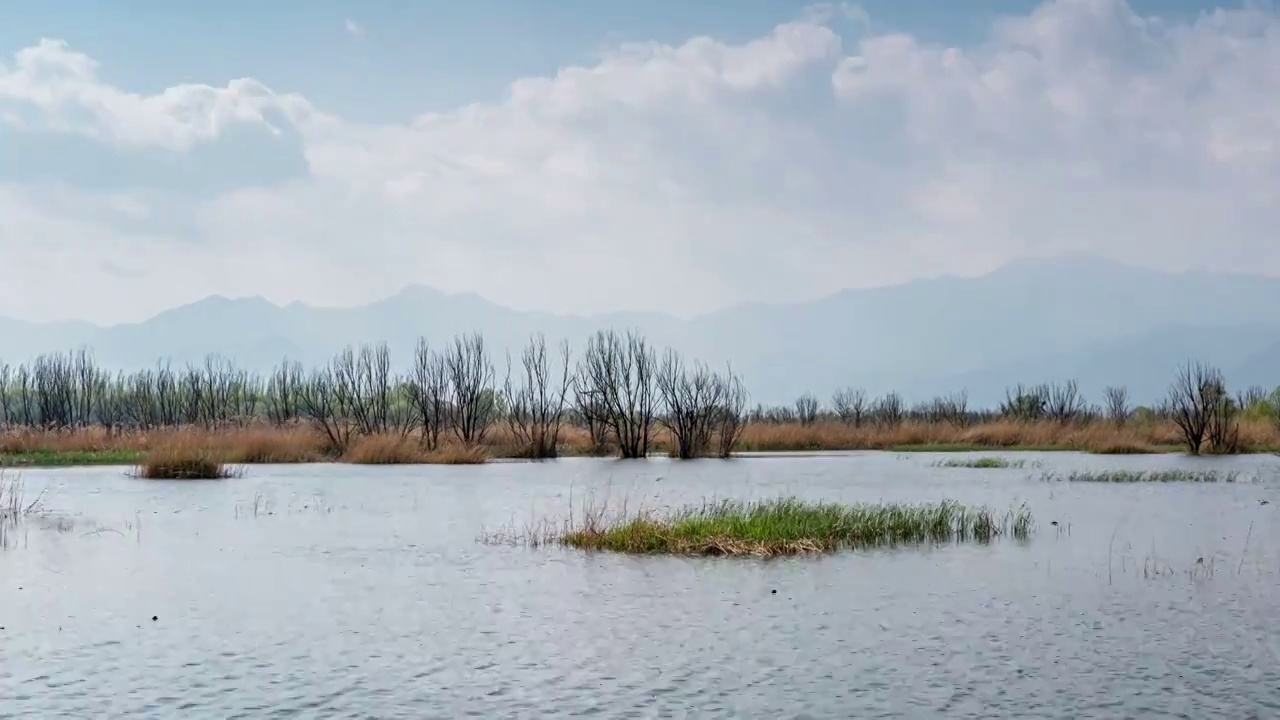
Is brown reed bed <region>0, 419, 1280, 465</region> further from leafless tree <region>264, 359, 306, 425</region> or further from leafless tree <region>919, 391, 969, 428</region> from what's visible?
leafless tree <region>264, 359, 306, 425</region>

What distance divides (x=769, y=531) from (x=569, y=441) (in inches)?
1398

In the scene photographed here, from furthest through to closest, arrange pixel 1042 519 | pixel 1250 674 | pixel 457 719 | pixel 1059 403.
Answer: pixel 1059 403 < pixel 1042 519 < pixel 1250 674 < pixel 457 719

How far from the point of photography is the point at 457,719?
10047 millimetres

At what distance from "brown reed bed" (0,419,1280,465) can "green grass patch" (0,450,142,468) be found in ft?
0.11

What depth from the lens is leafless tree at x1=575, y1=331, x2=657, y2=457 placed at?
167ft

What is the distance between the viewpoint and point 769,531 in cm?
1991

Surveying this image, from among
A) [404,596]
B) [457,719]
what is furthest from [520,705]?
[404,596]

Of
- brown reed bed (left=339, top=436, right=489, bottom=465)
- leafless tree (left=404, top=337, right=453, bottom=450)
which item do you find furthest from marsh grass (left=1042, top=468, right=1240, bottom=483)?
leafless tree (left=404, top=337, right=453, bottom=450)

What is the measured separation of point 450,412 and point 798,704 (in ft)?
142

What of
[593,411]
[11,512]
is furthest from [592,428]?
[11,512]

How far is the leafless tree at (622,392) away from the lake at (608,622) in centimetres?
2453

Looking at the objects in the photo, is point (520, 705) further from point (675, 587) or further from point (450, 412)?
point (450, 412)

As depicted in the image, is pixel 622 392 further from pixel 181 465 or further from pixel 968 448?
pixel 181 465

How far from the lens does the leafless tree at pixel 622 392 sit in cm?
5094
